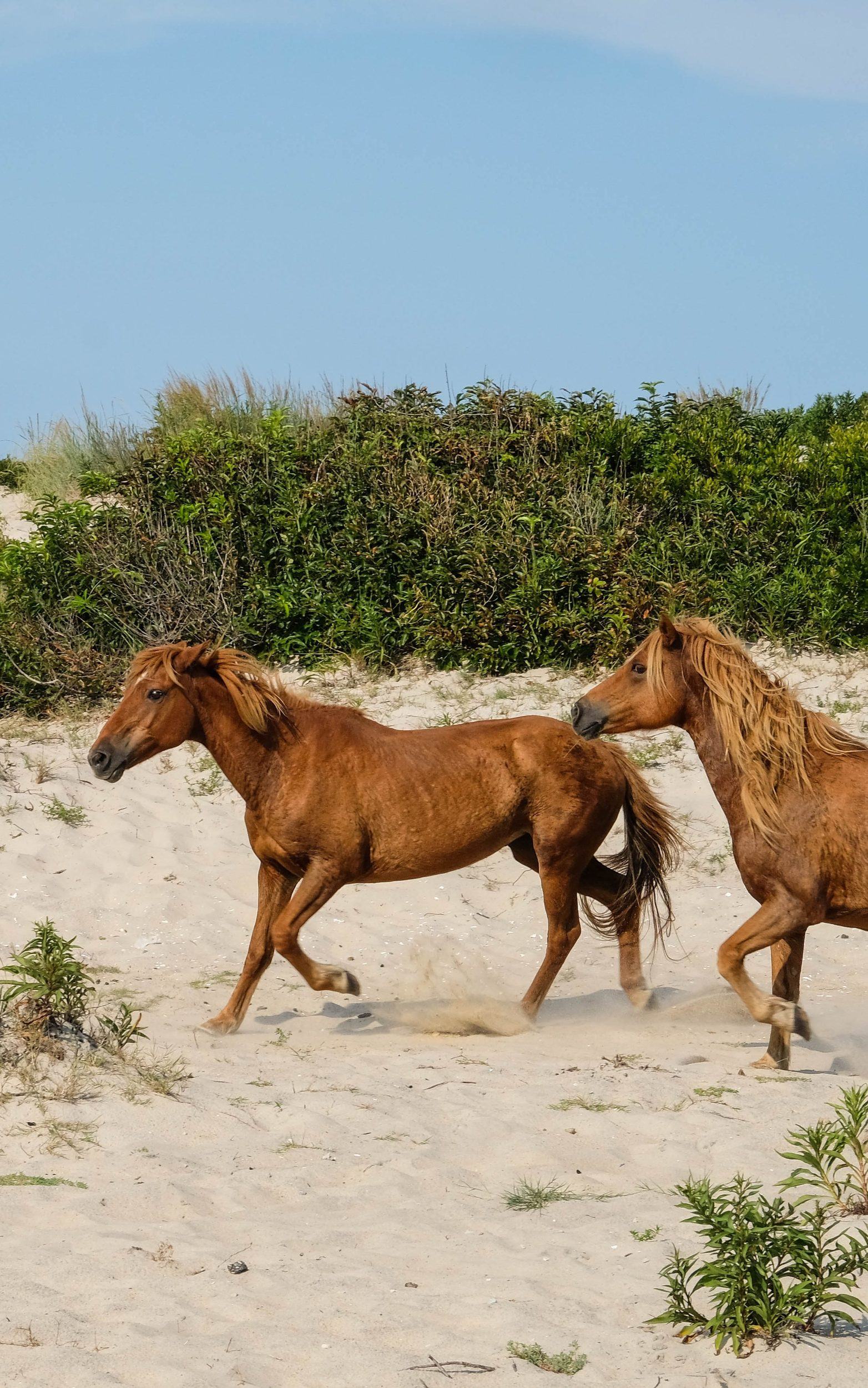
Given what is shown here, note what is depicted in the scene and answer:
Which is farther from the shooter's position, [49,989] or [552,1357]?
[49,989]

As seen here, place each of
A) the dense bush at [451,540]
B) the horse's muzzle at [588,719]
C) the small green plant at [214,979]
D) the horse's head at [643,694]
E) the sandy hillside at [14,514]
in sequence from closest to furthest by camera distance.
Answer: the horse's head at [643,694], the horse's muzzle at [588,719], the small green plant at [214,979], the dense bush at [451,540], the sandy hillside at [14,514]

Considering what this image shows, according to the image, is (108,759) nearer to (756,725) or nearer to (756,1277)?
(756,725)

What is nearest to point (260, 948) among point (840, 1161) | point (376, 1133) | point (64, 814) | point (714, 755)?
point (376, 1133)

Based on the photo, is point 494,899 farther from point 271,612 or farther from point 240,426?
point 240,426

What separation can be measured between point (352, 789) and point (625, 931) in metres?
1.79

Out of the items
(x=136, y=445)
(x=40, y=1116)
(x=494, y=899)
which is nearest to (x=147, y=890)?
(x=494, y=899)

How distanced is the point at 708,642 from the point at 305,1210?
317 cm

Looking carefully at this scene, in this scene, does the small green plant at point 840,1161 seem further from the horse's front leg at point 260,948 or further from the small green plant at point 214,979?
the small green plant at point 214,979

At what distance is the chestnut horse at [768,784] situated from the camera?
6043 millimetres

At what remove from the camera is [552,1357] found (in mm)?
3490

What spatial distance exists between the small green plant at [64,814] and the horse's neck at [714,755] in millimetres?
5147

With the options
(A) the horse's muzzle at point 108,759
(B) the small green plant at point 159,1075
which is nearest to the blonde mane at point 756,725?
(A) the horse's muzzle at point 108,759

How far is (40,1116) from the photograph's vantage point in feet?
17.0

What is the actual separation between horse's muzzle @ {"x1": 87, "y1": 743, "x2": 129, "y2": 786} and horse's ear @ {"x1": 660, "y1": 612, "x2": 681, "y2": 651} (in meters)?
2.65
